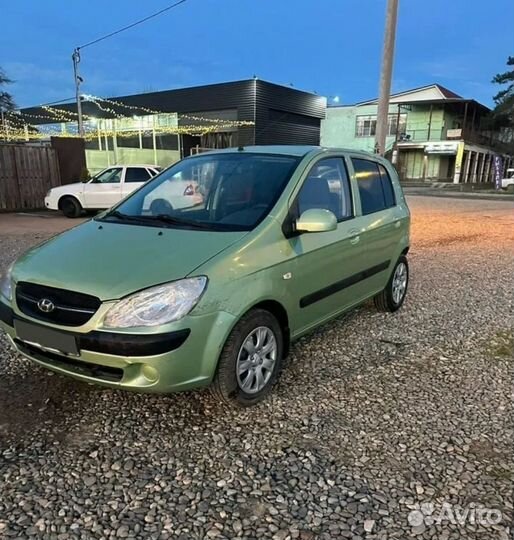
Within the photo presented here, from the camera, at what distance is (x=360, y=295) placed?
421cm

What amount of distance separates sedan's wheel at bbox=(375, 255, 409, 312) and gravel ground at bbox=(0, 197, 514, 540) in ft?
2.55

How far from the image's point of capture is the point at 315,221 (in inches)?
123

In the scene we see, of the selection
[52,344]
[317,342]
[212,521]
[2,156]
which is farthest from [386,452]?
[2,156]

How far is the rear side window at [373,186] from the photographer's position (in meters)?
4.21

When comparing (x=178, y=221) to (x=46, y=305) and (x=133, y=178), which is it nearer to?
(x=46, y=305)

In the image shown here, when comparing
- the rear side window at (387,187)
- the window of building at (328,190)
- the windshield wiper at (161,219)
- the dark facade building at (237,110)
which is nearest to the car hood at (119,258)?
the windshield wiper at (161,219)

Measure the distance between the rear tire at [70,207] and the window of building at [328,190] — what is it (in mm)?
10946

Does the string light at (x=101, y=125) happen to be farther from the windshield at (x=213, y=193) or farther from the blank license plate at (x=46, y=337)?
the blank license plate at (x=46, y=337)

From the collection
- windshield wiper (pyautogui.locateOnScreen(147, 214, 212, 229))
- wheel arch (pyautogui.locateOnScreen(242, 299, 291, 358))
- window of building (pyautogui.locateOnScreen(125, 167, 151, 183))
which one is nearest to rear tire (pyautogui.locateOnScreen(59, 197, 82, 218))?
window of building (pyautogui.locateOnScreen(125, 167, 151, 183))

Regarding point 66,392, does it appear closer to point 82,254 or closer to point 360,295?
point 82,254

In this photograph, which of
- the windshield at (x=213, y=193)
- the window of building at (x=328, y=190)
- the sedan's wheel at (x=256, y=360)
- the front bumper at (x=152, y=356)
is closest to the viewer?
the front bumper at (x=152, y=356)

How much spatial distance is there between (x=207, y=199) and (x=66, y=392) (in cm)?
171

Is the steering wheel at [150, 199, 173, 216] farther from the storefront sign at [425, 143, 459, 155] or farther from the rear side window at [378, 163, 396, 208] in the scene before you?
the storefront sign at [425, 143, 459, 155]

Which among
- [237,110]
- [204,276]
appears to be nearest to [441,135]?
[237,110]
